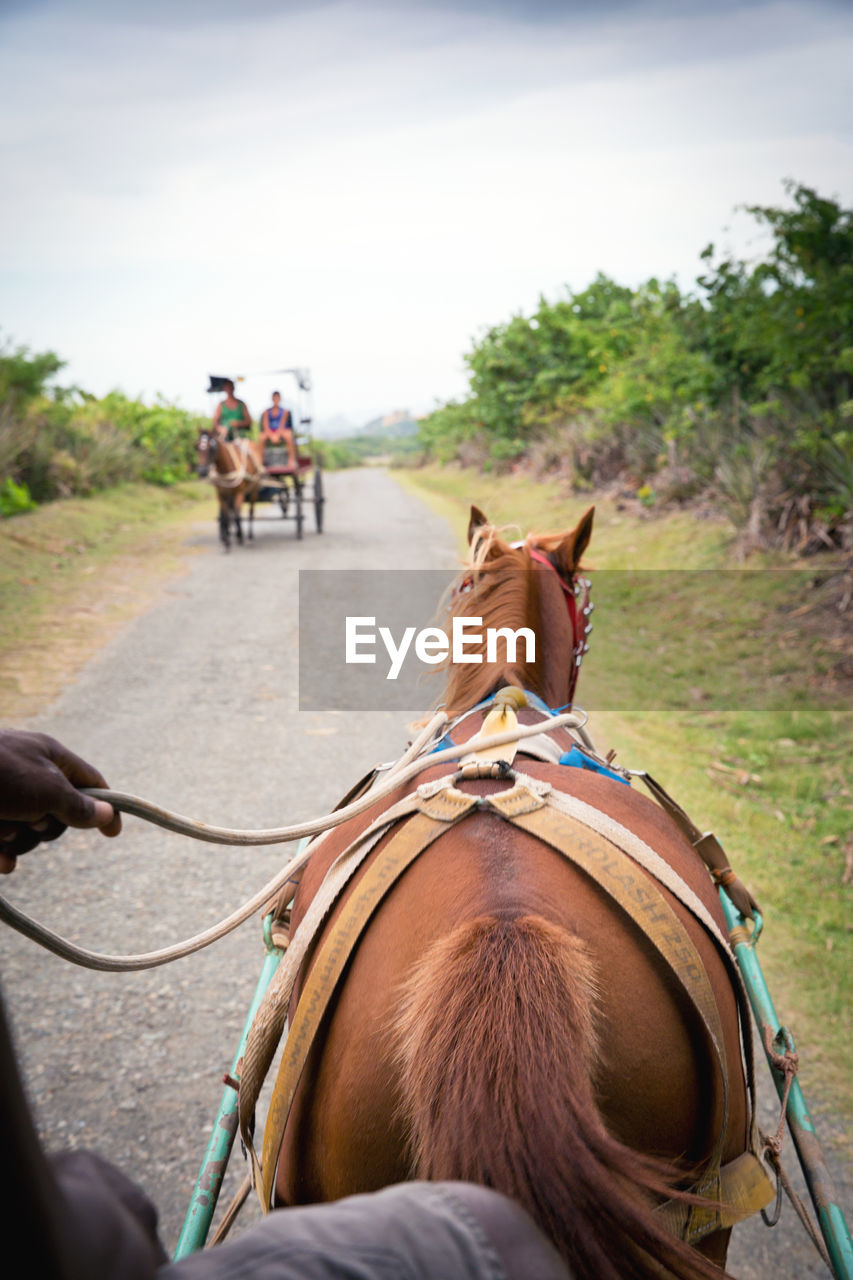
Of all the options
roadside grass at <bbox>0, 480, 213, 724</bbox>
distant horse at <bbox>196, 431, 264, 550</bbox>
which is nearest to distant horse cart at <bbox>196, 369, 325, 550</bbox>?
distant horse at <bbox>196, 431, 264, 550</bbox>

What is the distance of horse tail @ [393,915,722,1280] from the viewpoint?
1.04 metres

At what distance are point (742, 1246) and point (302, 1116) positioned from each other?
5.34ft

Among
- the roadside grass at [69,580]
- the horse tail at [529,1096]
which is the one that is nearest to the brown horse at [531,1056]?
the horse tail at [529,1096]

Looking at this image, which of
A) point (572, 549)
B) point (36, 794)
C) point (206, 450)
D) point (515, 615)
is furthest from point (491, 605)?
point (206, 450)

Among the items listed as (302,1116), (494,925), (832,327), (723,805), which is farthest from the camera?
(832,327)

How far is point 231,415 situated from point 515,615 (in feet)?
41.4

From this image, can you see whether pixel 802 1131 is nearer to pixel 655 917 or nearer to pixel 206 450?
pixel 655 917

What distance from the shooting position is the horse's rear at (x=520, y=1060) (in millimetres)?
1056

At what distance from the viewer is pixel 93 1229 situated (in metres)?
0.51

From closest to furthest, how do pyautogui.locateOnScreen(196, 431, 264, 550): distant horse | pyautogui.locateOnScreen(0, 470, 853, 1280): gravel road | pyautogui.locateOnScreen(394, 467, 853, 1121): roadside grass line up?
pyautogui.locateOnScreen(0, 470, 853, 1280): gravel road
pyautogui.locateOnScreen(394, 467, 853, 1121): roadside grass
pyautogui.locateOnScreen(196, 431, 264, 550): distant horse

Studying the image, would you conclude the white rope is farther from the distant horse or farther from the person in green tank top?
the person in green tank top

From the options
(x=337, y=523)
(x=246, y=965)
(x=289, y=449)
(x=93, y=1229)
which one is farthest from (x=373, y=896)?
(x=337, y=523)

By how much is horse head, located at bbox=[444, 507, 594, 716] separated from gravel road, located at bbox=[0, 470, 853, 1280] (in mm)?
1483

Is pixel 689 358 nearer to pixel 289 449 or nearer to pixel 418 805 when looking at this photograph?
pixel 289 449
